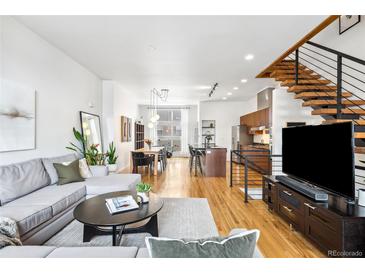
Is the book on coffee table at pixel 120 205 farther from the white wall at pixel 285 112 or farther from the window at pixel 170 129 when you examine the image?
the window at pixel 170 129

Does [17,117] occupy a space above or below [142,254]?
above

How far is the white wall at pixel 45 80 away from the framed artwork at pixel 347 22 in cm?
539

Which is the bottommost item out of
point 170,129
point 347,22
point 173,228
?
point 173,228

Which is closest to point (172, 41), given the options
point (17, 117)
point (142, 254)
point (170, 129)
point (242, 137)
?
point (17, 117)

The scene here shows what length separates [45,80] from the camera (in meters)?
3.59

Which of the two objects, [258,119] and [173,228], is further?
[258,119]

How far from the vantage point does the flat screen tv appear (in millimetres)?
2014

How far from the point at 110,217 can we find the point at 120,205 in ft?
0.77

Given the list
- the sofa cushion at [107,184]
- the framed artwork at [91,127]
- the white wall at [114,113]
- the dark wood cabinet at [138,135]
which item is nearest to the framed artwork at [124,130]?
the white wall at [114,113]

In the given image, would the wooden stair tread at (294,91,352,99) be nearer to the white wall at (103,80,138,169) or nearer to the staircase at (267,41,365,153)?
the staircase at (267,41,365,153)

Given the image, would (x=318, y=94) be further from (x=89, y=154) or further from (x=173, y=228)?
(x=89, y=154)

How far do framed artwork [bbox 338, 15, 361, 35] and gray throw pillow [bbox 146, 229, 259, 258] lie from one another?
457cm

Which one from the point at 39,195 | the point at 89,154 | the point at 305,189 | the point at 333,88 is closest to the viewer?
the point at 305,189
